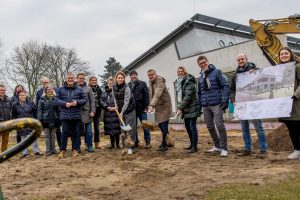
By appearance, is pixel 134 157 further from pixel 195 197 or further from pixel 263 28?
pixel 263 28

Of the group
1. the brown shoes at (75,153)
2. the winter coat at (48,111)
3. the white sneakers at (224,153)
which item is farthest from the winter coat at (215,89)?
the winter coat at (48,111)

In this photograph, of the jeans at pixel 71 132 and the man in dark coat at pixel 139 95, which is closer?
the jeans at pixel 71 132

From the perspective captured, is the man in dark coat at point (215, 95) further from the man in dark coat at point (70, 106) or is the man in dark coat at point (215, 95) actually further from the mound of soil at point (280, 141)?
the man in dark coat at point (70, 106)

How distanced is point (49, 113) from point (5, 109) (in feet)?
4.54

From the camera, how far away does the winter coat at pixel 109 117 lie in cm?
972

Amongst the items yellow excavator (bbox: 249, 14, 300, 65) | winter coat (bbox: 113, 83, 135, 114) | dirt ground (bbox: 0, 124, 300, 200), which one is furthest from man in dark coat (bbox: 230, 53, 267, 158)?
yellow excavator (bbox: 249, 14, 300, 65)

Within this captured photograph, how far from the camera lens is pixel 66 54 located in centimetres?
5000

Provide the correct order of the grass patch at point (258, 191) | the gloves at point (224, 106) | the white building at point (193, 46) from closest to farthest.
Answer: the grass patch at point (258, 191) < the gloves at point (224, 106) < the white building at point (193, 46)

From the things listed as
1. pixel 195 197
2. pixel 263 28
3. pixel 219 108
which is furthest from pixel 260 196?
pixel 263 28

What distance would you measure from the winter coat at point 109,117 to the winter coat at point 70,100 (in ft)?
2.36

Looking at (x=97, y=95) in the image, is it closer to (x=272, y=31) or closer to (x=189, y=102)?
(x=189, y=102)

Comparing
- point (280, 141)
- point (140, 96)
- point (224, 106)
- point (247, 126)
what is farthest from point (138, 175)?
point (280, 141)

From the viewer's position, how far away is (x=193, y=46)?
27.0 m

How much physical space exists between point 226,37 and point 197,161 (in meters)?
22.2
